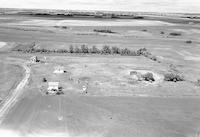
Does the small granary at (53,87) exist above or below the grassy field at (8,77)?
above

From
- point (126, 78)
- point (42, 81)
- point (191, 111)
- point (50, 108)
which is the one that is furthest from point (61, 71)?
point (191, 111)

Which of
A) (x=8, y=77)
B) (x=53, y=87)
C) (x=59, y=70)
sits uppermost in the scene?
(x=53, y=87)

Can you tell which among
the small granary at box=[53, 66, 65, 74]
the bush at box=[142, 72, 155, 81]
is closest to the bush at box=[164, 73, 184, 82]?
the bush at box=[142, 72, 155, 81]

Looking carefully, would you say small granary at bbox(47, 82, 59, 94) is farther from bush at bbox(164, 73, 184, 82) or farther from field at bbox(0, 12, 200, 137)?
bush at bbox(164, 73, 184, 82)

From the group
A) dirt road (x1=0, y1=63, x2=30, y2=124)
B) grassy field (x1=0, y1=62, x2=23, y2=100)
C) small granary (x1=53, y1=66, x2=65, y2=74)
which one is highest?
small granary (x1=53, y1=66, x2=65, y2=74)

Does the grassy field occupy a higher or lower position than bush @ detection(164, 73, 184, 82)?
lower

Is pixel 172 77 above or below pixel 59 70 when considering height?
above

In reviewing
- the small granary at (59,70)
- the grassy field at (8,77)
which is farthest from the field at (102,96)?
the small granary at (59,70)

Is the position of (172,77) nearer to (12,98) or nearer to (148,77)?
(148,77)

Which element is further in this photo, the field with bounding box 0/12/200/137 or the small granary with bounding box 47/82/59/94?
the small granary with bounding box 47/82/59/94

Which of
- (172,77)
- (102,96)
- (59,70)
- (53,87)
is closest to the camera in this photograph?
(102,96)

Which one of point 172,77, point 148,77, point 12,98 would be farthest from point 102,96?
point 172,77

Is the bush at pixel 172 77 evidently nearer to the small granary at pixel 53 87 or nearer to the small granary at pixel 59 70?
the small granary at pixel 59 70
